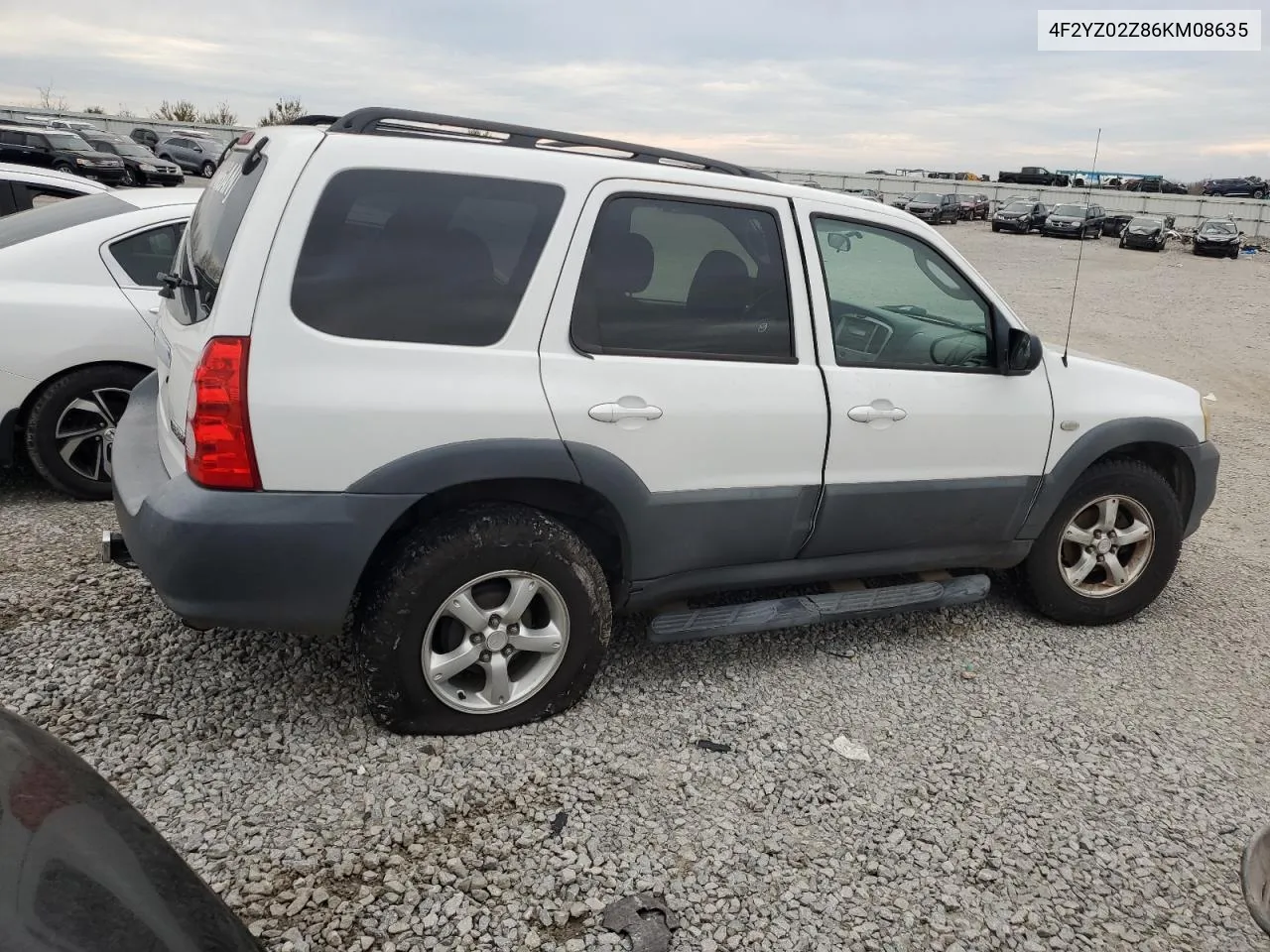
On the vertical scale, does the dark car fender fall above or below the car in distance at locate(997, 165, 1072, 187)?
below

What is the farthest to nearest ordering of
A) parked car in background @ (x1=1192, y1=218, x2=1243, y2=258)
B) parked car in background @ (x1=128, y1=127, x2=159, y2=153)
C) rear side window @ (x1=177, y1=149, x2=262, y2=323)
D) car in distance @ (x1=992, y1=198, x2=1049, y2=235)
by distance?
car in distance @ (x1=992, y1=198, x2=1049, y2=235) → parked car in background @ (x1=128, y1=127, x2=159, y2=153) → parked car in background @ (x1=1192, y1=218, x2=1243, y2=258) → rear side window @ (x1=177, y1=149, x2=262, y2=323)

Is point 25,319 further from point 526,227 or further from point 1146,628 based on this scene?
point 1146,628

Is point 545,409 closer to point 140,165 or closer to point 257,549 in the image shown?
point 257,549

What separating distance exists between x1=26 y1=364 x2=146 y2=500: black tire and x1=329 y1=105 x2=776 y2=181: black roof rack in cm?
251

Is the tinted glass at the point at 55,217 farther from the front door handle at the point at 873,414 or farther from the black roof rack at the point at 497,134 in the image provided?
the front door handle at the point at 873,414

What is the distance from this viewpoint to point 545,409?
2.99 metres

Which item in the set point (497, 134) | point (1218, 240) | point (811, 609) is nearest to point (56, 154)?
Answer: point (497, 134)

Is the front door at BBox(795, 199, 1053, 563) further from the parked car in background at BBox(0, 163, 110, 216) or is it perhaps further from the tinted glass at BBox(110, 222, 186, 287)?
the parked car in background at BBox(0, 163, 110, 216)

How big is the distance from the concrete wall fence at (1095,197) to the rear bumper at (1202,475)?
116 ft

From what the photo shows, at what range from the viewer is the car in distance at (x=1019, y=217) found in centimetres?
3762

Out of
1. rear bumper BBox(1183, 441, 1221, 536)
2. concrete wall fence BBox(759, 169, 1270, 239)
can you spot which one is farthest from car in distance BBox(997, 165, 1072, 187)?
rear bumper BBox(1183, 441, 1221, 536)

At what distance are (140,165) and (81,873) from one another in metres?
30.1

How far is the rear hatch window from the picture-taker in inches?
113

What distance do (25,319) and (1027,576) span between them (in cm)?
487
